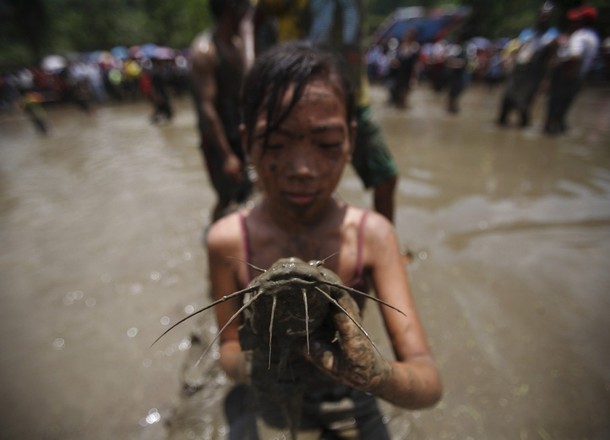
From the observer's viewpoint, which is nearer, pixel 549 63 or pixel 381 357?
pixel 381 357

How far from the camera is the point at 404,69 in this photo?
10.4 metres

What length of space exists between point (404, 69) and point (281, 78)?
10674mm

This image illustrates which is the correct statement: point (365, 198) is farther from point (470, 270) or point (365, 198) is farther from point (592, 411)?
point (592, 411)

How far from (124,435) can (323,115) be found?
2016mm

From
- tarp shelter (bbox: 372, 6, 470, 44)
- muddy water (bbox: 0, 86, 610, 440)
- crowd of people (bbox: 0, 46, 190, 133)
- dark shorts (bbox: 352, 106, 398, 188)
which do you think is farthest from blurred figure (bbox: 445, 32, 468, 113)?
tarp shelter (bbox: 372, 6, 470, 44)

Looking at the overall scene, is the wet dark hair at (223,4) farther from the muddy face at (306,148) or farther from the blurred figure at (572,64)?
the blurred figure at (572,64)

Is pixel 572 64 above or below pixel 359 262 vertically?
above

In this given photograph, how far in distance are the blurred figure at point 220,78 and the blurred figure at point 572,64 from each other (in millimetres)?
5111

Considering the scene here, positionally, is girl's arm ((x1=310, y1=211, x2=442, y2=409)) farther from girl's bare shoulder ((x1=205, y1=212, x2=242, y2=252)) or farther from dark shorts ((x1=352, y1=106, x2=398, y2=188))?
dark shorts ((x1=352, y1=106, x2=398, y2=188))

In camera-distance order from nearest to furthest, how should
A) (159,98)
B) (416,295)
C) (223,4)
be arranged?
1. (416,295)
2. (223,4)
3. (159,98)

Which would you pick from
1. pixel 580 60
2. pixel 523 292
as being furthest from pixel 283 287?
pixel 580 60

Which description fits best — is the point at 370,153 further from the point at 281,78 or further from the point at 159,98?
the point at 159,98

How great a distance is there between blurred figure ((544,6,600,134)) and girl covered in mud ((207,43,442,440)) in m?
5.77

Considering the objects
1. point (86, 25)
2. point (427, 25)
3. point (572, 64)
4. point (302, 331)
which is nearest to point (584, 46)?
point (572, 64)
